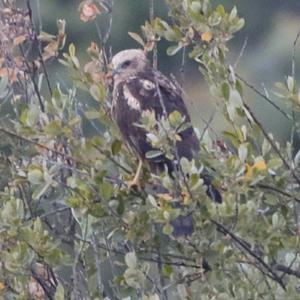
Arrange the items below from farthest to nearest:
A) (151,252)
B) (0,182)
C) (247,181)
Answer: (0,182)
(151,252)
(247,181)

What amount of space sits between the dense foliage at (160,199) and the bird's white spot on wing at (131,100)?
943 millimetres

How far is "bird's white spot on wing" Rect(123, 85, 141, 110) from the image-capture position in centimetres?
474

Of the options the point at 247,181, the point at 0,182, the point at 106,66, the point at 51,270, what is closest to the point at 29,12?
the point at 106,66

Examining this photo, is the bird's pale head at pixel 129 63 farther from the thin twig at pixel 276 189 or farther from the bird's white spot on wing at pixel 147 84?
the thin twig at pixel 276 189

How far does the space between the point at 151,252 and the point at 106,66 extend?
736mm

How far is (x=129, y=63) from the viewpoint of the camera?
541cm

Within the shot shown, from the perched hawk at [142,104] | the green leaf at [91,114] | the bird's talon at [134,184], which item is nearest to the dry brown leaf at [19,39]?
the perched hawk at [142,104]

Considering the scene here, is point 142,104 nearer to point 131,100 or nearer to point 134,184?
point 131,100

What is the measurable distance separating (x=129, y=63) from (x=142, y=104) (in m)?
0.69

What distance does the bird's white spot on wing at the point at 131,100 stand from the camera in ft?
15.5

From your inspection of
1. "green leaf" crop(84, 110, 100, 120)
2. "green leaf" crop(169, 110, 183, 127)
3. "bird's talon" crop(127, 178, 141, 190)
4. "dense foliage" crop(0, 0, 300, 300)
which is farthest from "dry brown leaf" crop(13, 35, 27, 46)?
"green leaf" crop(169, 110, 183, 127)

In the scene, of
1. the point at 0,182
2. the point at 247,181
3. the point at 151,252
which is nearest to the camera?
the point at 247,181

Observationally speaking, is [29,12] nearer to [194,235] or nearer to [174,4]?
[174,4]

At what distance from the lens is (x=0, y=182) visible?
3.80 meters
